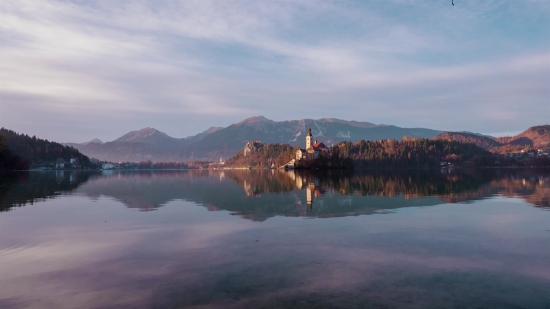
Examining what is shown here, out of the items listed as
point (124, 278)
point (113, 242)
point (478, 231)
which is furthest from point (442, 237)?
point (113, 242)

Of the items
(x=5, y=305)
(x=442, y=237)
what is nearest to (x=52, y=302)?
(x=5, y=305)

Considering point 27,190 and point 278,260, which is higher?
point 27,190

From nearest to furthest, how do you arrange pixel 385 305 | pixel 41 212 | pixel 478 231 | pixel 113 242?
pixel 385 305 → pixel 113 242 → pixel 478 231 → pixel 41 212

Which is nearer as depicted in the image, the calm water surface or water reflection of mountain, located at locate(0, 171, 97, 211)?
the calm water surface

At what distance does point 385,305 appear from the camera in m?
11.6

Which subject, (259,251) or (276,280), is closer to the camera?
(276,280)

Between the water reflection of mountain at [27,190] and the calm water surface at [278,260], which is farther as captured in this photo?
the water reflection of mountain at [27,190]

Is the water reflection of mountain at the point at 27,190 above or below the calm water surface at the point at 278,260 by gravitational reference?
above

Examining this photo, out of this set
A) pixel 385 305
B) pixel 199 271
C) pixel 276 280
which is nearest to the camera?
pixel 385 305

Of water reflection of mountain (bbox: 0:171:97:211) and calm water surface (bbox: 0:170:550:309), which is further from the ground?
water reflection of mountain (bbox: 0:171:97:211)

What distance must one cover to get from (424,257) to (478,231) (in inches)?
336

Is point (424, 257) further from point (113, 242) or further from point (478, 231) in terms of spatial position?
point (113, 242)

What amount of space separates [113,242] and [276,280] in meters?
11.2

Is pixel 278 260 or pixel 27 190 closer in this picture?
pixel 278 260
